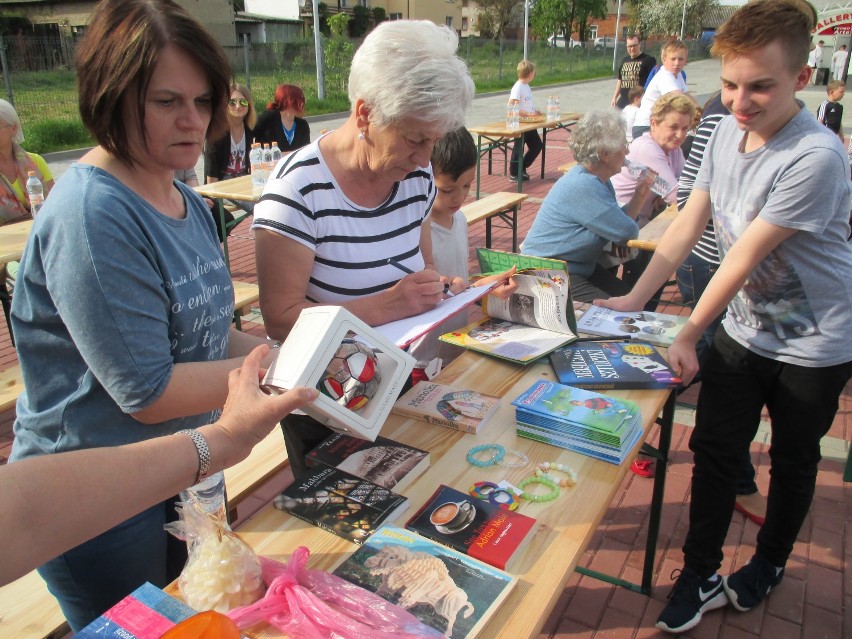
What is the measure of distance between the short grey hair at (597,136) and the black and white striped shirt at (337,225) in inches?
63.0

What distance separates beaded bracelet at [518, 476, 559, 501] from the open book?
563 millimetres

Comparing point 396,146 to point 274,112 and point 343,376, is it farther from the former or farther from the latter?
point 274,112

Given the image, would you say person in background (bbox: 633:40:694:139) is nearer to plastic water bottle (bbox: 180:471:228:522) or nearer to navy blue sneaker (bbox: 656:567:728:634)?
navy blue sneaker (bbox: 656:567:728:634)

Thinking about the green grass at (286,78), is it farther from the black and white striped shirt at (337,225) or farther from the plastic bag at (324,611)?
the plastic bag at (324,611)

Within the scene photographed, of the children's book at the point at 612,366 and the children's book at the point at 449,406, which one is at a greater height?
the children's book at the point at 612,366

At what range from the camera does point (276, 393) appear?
3.62 feet

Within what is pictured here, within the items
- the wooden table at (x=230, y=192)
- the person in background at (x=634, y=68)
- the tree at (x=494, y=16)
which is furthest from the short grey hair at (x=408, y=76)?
the tree at (x=494, y=16)

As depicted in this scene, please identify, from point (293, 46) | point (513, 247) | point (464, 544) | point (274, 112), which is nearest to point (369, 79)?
point (464, 544)

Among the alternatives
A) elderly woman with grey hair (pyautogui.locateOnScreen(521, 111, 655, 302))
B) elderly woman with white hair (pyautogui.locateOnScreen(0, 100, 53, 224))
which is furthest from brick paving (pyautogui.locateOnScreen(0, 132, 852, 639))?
elderly woman with white hair (pyautogui.locateOnScreen(0, 100, 53, 224))

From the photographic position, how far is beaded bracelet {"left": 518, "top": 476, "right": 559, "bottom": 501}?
139 cm

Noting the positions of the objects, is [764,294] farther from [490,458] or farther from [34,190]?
[34,190]

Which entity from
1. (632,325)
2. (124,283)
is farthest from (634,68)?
(124,283)

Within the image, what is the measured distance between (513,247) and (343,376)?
17.4 feet

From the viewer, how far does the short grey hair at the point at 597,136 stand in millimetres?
3186
